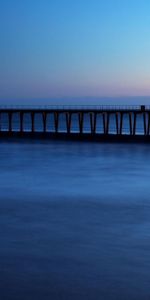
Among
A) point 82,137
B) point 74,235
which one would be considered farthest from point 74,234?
point 82,137

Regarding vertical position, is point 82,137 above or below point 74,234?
below

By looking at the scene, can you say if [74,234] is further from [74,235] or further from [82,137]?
[82,137]

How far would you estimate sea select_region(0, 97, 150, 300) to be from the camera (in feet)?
23.9

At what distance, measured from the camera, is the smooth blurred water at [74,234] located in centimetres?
730

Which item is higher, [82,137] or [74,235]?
[74,235]

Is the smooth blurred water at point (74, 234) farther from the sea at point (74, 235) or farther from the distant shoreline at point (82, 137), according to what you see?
the distant shoreline at point (82, 137)

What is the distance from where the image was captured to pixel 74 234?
10.4 m

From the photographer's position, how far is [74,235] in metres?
10.3

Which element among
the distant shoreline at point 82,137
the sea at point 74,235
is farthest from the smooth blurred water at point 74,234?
the distant shoreline at point 82,137

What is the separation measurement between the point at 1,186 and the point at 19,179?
2155 mm

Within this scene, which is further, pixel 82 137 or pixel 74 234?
pixel 82 137

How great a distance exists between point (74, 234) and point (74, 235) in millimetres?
78

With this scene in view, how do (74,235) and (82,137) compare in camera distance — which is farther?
(82,137)

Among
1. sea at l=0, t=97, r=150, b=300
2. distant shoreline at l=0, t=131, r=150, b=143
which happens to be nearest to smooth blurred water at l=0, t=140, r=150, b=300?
sea at l=0, t=97, r=150, b=300
